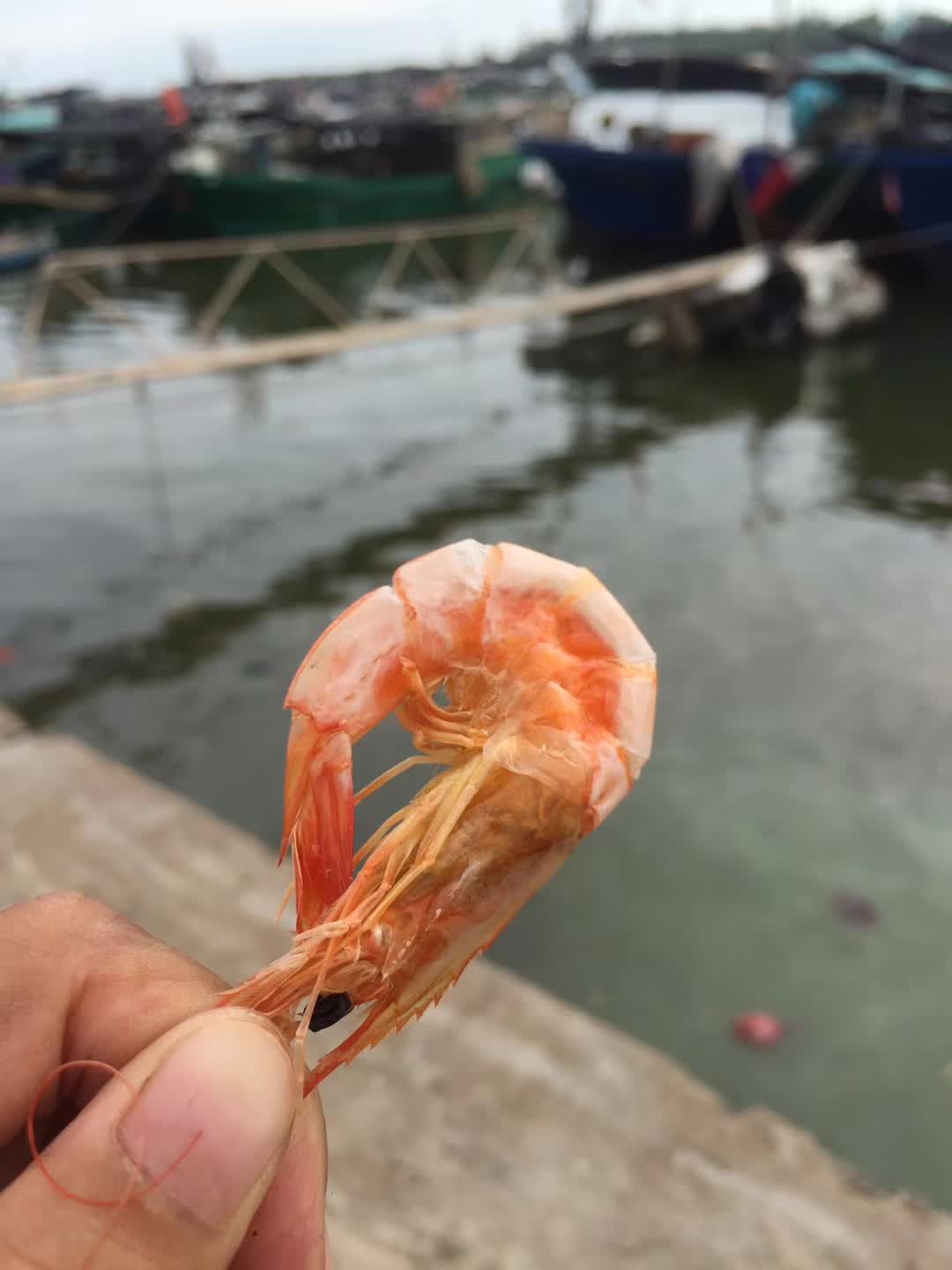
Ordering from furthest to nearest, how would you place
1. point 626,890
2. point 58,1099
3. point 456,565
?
point 626,890, point 456,565, point 58,1099

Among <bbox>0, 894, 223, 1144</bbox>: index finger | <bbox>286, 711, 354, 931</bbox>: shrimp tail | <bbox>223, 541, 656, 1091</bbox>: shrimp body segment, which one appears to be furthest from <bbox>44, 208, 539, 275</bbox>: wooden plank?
<bbox>0, 894, 223, 1144</bbox>: index finger

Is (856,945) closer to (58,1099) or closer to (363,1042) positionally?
(363,1042)

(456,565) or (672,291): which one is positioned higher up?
(456,565)

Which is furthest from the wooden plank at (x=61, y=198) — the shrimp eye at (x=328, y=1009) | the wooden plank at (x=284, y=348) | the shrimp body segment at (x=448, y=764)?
the shrimp eye at (x=328, y=1009)

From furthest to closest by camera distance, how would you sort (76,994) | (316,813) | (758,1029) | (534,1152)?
(758,1029) < (534,1152) < (316,813) < (76,994)

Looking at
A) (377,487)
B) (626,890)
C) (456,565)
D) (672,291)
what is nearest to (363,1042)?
(456,565)

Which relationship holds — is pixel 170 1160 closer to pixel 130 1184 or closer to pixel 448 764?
A: pixel 130 1184

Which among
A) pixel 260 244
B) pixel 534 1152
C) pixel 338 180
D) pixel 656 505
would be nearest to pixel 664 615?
pixel 656 505
